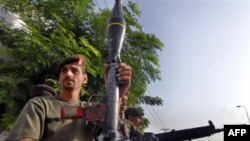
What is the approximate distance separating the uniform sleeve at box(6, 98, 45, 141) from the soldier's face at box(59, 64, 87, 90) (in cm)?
30

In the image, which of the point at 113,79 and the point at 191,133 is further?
the point at 191,133

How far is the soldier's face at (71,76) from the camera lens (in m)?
2.39

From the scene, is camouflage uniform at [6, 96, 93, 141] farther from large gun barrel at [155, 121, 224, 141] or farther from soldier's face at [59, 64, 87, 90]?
large gun barrel at [155, 121, 224, 141]

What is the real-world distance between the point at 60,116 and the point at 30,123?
237 mm

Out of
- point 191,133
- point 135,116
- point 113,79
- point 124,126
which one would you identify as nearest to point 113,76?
point 113,79

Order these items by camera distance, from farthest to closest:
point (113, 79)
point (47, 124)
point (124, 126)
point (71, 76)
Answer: point (124, 126) < point (71, 76) < point (47, 124) < point (113, 79)

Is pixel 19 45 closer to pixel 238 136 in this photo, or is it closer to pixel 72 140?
pixel 238 136

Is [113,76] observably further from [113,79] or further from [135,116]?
[135,116]

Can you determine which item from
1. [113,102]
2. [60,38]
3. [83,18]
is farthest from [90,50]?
[113,102]

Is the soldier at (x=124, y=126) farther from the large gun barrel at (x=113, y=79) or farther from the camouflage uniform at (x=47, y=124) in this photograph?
the large gun barrel at (x=113, y=79)

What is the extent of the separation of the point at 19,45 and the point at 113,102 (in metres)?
7.74

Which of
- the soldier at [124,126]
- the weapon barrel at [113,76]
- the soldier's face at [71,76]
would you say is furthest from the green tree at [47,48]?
the weapon barrel at [113,76]

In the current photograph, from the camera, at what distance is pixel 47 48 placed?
838cm

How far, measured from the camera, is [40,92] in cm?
430
